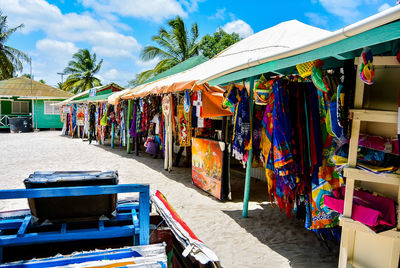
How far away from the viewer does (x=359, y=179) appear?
→ 2.39m

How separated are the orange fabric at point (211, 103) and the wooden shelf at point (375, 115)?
11.1 ft

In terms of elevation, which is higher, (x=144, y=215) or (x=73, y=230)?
(x=144, y=215)

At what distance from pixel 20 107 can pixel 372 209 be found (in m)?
28.5

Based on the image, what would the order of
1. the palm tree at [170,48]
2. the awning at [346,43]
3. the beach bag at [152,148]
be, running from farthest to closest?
the palm tree at [170,48] → the beach bag at [152,148] → the awning at [346,43]

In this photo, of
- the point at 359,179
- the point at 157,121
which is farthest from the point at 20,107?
the point at 359,179

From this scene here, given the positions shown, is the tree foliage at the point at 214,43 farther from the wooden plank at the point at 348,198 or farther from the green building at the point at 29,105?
the wooden plank at the point at 348,198

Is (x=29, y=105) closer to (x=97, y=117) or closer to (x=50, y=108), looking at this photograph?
(x=50, y=108)

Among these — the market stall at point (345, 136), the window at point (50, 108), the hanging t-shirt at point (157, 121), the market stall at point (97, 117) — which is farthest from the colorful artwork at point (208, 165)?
the window at point (50, 108)

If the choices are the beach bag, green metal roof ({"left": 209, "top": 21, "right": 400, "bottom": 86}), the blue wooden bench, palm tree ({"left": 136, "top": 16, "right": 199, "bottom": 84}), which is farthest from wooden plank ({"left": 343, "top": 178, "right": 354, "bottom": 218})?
palm tree ({"left": 136, "top": 16, "right": 199, "bottom": 84})

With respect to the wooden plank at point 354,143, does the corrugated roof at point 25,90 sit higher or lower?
higher

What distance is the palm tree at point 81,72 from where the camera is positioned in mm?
33094

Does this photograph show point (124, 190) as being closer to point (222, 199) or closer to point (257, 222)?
point (257, 222)

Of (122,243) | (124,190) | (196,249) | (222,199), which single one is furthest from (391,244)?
(222,199)

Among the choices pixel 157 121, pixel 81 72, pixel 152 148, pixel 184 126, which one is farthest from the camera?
pixel 81 72
